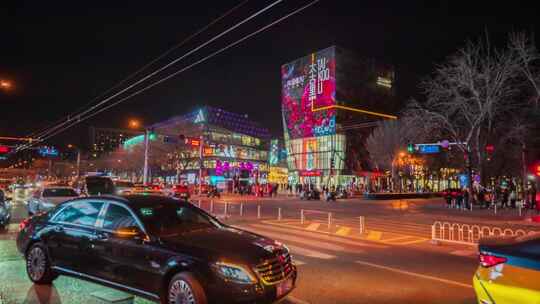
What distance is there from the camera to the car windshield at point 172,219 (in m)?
5.69

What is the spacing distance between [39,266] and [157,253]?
2.89m

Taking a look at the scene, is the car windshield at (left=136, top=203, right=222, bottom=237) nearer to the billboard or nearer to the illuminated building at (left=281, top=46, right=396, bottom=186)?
the illuminated building at (left=281, top=46, right=396, bottom=186)

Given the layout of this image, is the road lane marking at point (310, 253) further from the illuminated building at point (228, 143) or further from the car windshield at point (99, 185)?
the illuminated building at point (228, 143)

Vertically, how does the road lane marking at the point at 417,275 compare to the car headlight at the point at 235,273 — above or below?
below

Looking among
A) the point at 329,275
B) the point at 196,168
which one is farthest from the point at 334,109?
the point at 329,275

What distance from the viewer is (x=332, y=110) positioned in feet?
275

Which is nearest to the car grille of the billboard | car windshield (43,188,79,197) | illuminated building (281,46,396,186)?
car windshield (43,188,79,197)

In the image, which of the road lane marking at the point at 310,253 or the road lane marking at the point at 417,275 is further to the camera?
the road lane marking at the point at 310,253

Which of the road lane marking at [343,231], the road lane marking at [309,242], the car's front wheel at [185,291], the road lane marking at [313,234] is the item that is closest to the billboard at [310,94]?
the road lane marking at [343,231]

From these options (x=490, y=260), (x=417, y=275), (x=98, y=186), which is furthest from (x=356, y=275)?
(x=98, y=186)

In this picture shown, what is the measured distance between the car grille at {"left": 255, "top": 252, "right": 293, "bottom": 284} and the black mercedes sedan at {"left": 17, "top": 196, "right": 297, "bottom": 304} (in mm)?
12

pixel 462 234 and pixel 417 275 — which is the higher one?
pixel 462 234

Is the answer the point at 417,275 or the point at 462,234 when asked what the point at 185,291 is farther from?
the point at 462,234

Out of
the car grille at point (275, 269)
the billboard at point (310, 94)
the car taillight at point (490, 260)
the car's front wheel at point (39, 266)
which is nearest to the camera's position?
the car taillight at point (490, 260)
